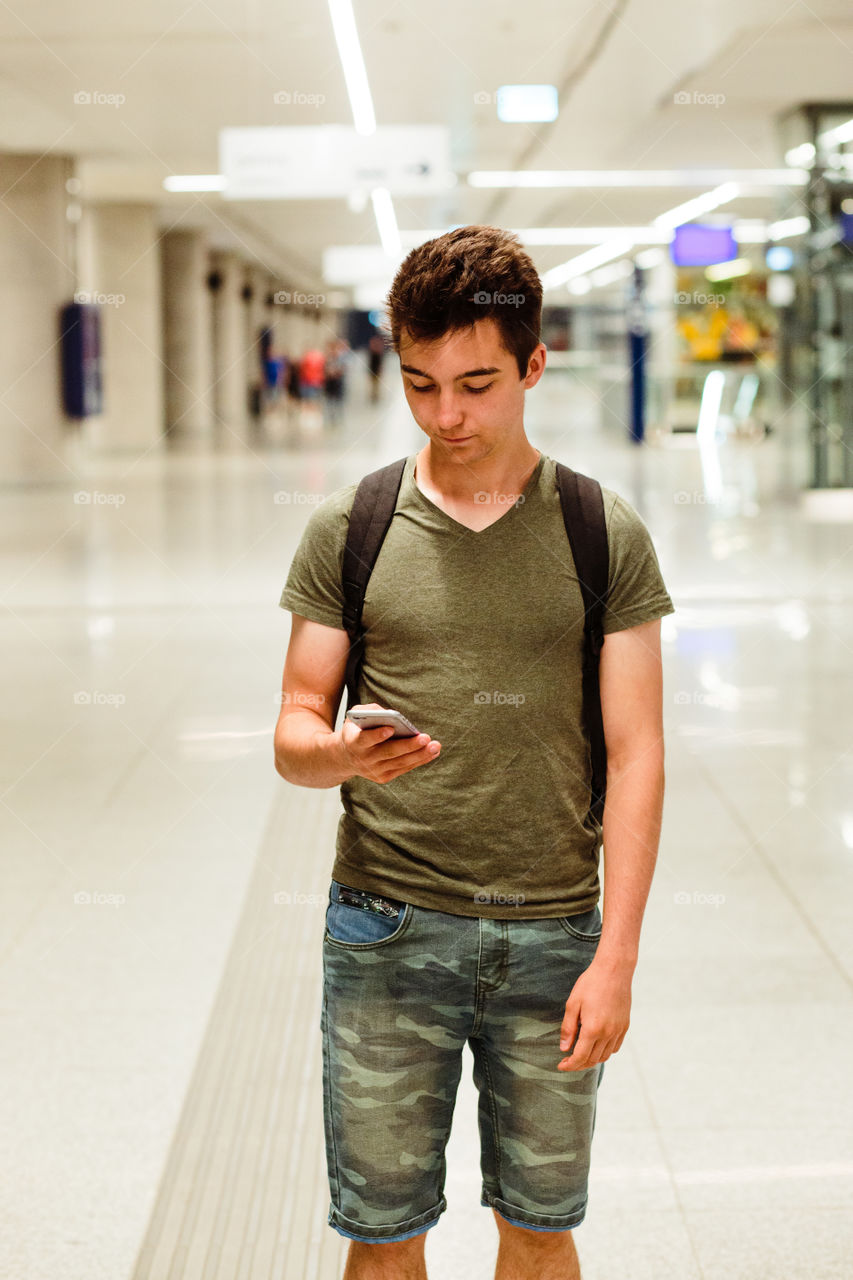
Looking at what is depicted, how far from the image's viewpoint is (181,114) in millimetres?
16578

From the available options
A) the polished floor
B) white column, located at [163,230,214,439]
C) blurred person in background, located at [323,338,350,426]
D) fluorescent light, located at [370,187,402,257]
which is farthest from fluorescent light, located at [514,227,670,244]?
the polished floor

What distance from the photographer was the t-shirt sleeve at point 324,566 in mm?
1646

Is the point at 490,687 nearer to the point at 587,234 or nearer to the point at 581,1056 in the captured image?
the point at 581,1056

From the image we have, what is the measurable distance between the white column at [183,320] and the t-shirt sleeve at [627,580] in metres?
31.8

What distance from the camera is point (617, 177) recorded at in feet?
73.9

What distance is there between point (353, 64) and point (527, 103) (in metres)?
2.49

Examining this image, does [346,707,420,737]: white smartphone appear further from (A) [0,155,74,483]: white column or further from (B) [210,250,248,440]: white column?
(B) [210,250,248,440]: white column

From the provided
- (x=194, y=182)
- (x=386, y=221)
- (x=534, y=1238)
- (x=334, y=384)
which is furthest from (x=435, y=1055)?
(x=334, y=384)

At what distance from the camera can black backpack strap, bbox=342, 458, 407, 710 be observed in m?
1.62

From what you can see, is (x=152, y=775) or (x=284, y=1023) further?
(x=152, y=775)

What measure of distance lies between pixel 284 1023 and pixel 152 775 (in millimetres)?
2138

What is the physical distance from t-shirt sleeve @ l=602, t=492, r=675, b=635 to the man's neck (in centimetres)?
11

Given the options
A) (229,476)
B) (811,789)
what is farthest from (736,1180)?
(229,476)

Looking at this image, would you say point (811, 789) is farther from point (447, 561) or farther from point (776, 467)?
point (776, 467)
